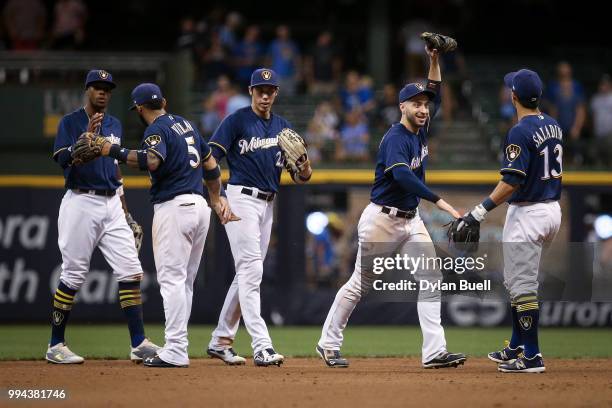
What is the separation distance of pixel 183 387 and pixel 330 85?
1199cm

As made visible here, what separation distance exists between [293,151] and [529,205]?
6.49 ft

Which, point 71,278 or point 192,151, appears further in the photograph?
point 71,278

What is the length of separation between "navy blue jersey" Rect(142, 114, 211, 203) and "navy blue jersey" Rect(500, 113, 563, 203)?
2.50m

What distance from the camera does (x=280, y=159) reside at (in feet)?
30.6

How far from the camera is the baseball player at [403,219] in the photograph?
8.66m

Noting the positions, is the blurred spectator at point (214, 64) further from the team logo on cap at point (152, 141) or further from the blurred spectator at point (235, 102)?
the team logo on cap at point (152, 141)

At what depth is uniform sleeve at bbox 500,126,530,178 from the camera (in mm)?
8383

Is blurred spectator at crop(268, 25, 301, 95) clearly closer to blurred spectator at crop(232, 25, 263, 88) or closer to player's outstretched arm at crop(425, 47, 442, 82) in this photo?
blurred spectator at crop(232, 25, 263, 88)

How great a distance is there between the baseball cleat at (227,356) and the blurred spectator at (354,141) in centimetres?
695

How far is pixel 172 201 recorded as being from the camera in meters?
8.75

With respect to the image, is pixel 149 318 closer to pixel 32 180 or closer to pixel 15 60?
pixel 32 180

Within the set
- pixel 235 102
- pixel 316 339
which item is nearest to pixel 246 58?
pixel 235 102

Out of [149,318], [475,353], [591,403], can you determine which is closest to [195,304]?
[149,318]

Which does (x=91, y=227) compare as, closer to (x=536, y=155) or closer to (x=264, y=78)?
(x=264, y=78)
